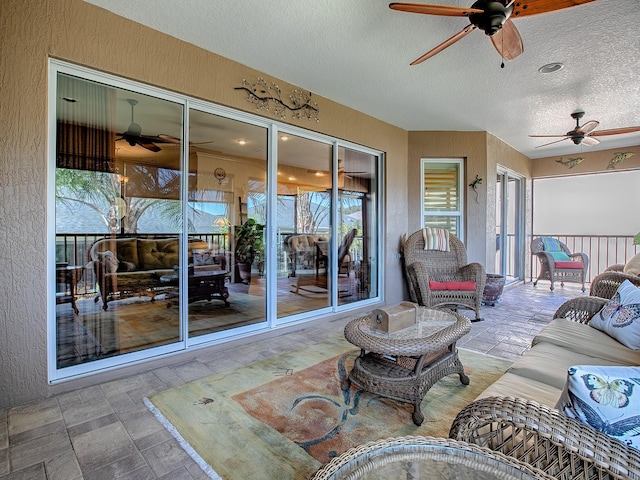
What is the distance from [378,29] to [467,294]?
3.13m

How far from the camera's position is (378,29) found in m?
2.60

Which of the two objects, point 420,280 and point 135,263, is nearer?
point 135,263

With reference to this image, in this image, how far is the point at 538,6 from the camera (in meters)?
1.91

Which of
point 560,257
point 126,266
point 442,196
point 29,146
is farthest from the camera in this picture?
point 560,257

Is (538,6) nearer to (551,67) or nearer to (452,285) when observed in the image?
(551,67)

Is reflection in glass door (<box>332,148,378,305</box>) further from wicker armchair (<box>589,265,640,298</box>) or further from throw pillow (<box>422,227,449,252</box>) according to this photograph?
wicker armchair (<box>589,265,640,298</box>)

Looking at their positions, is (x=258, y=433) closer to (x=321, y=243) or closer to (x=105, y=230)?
(x=105, y=230)

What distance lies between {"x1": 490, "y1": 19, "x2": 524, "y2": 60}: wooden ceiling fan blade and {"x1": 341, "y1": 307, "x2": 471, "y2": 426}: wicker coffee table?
2036 millimetres

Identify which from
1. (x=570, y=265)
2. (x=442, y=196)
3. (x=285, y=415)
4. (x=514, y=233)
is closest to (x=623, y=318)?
(x=285, y=415)

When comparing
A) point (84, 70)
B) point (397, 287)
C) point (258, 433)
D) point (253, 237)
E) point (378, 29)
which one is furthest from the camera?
point (397, 287)

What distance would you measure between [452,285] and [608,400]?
11.3ft

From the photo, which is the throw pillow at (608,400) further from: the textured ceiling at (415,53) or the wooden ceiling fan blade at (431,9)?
the textured ceiling at (415,53)

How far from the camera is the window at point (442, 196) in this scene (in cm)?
543

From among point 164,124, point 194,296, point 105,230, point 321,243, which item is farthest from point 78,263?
point 321,243
